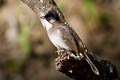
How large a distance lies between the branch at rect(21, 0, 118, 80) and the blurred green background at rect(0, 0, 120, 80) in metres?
2.96

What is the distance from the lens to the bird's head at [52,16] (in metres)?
2.46

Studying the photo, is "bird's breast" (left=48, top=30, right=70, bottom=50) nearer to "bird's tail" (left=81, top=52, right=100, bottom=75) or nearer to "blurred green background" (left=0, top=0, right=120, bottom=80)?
"bird's tail" (left=81, top=52, right=100, bottom=75)

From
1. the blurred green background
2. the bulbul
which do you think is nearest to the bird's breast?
the bulbul

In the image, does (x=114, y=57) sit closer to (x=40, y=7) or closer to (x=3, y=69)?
(x=3, y=69)

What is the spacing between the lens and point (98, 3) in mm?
6098

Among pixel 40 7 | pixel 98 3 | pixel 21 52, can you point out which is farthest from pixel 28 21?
pixel 40 7

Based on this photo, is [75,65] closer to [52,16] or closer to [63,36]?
[63,36]

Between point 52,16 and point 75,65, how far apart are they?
30 cm

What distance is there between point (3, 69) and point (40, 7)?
11.6 feet

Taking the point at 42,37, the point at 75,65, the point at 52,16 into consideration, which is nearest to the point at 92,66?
the point at 75,65

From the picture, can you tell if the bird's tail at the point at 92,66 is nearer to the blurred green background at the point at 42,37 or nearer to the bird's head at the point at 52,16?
the bird's head at the point at 52,16

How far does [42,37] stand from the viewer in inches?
240

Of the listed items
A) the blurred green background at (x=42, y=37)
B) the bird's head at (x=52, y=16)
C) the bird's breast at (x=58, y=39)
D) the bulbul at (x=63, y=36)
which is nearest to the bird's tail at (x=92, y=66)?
the bulbul at (x=63, y=36)

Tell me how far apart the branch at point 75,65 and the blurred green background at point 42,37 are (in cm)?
296
